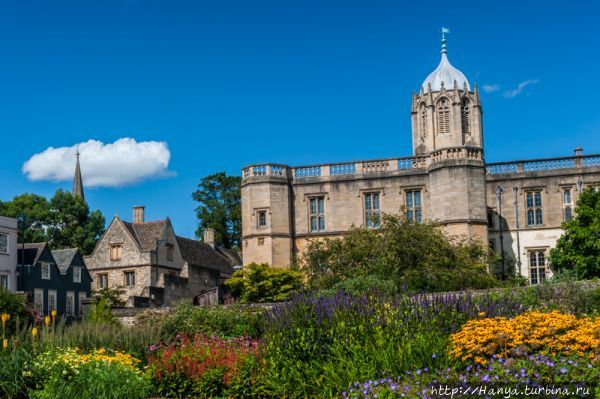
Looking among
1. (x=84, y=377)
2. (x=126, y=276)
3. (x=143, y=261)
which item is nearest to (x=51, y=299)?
(x=126, y=276)

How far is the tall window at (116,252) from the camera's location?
175 feet

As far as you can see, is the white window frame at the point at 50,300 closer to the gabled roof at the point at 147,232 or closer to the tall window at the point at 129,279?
the tall window at the point at 129,279

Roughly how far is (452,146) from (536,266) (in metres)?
8.13

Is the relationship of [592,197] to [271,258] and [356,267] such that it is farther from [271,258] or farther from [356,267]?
[271,258]

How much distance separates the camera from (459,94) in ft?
160

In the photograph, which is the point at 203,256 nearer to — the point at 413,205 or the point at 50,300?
the point at 50,300

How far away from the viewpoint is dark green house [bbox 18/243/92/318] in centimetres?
4969

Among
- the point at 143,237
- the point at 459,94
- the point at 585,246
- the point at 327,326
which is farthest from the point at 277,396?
the point at 143,237

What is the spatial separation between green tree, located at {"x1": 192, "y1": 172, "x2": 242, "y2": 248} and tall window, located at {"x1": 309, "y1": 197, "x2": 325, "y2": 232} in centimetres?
2367

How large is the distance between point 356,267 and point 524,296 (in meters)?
16.9

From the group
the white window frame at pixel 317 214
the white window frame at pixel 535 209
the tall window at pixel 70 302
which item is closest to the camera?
the white window frame at pixel 535 209

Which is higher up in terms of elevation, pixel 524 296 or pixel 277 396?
pixel 524 296

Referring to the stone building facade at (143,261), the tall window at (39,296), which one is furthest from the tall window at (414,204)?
the tall window at (39,296)

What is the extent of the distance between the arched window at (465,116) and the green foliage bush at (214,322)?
Result: 27.0 meters
